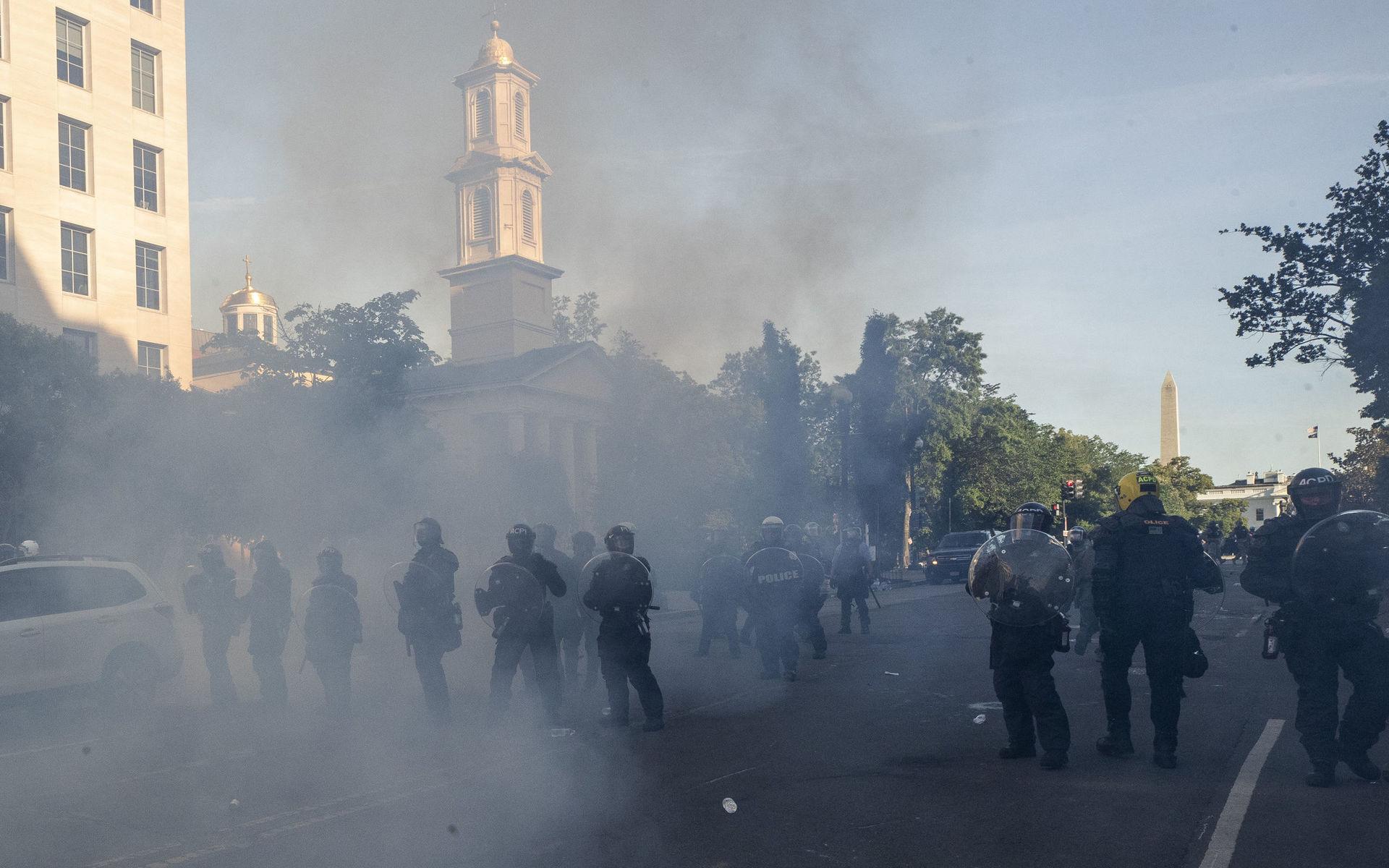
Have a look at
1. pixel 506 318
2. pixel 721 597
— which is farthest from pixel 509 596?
pixel 506 318

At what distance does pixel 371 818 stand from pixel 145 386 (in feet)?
44.3

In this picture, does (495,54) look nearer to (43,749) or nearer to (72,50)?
(72,50)

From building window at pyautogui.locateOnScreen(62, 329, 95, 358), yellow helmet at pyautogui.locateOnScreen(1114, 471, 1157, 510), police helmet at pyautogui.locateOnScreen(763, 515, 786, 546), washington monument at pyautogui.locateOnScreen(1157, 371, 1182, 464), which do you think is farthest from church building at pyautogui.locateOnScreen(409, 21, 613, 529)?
washington monument at pyautogui.locateOnScreen(1157, 371, 1182, 464)

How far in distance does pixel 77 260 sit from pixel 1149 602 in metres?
29.9

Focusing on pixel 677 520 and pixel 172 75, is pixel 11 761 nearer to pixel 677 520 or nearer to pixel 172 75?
pixel 677 520

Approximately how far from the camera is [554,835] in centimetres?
556

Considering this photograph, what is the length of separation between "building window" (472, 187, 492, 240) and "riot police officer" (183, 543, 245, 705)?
142ft

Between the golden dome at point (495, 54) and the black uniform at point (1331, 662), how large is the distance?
4751cm

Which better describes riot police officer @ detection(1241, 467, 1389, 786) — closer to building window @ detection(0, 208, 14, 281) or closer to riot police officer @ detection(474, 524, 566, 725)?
riot police officer @ detection(474, 524, 566, 725)

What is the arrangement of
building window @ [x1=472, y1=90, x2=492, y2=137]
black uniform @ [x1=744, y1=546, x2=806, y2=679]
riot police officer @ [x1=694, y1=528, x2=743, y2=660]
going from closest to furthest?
black uniform @ [x1=744, y1=546, x2=806, y2=679], riot police officer @ [x1=694, y1=528, x2=743, y2=660], building window @ [x1=472, y1=90, x2=492, y2=137]

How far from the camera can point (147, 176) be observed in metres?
32.4

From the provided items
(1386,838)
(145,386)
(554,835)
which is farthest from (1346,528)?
(145,386)

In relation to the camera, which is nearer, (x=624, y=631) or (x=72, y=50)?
(x=624, y=631)

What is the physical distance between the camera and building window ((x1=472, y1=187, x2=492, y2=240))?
52.4m
